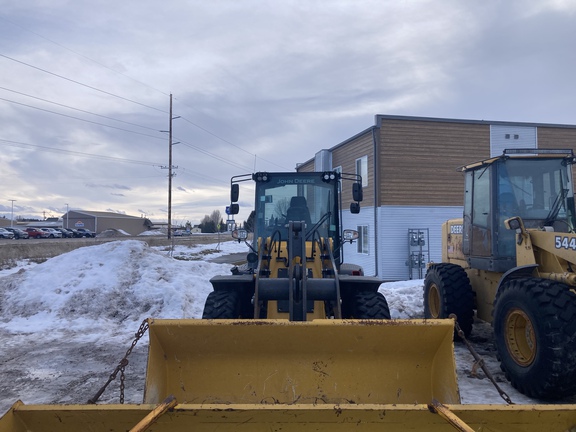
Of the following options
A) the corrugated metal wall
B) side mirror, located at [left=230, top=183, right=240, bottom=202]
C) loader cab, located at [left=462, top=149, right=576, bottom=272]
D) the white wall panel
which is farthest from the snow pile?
the corrugated metal wall

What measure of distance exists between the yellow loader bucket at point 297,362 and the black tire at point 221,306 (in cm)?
142

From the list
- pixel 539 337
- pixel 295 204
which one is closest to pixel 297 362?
pixel 539 337

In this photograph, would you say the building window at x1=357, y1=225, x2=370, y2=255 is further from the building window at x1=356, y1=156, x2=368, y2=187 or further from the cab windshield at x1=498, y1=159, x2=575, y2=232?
the cab windshield at x1=498, y1=159, x2=575, y2=232

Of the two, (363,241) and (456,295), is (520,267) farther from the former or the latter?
(363,241)

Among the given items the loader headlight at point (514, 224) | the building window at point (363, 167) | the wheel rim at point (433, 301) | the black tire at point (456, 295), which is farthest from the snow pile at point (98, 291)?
the building window at point (363, 167)

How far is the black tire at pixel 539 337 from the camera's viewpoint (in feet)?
16.4

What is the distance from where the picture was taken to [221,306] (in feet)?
18.5

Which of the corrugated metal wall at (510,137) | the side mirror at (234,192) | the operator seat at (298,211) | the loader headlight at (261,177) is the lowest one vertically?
the operator seat at (298,211)

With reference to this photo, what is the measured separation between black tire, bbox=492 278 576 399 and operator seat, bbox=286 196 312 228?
9.65 feet

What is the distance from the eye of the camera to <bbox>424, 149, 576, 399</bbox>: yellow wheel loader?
201 inches

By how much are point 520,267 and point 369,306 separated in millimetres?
2225

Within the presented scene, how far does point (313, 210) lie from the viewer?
23.8 ft

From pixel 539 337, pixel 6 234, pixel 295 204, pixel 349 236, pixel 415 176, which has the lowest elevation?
pixel 539 337

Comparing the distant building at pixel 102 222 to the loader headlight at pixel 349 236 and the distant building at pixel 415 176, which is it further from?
the loader headlight at pixel 349 236
